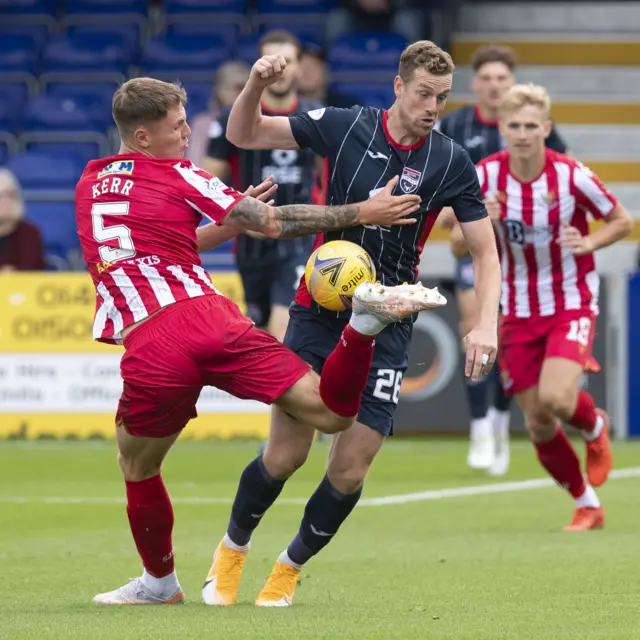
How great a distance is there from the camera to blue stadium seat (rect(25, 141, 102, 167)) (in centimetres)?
1700

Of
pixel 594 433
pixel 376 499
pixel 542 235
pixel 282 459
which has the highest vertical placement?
pixel 542 235

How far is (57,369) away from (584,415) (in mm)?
6299

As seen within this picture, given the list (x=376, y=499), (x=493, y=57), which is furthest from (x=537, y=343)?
(x=493, y=57)

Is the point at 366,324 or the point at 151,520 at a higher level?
the point at 366,324

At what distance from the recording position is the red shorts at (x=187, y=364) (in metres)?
5.74

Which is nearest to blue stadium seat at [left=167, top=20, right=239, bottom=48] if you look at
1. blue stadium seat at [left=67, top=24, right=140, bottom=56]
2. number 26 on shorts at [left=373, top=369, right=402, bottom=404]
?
blue stadium seat at [left=67, top=24, right=140, bottom=56]

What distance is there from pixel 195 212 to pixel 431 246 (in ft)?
36.6

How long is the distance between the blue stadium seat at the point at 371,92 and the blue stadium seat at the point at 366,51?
286mm

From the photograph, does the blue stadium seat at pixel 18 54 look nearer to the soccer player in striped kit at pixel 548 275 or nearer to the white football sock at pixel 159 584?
the soccer player in striped kit at pixel 548 275

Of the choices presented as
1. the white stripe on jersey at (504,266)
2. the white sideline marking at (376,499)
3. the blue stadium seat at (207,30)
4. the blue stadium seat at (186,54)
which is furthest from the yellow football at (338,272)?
the blue stadium seat at (207,30)

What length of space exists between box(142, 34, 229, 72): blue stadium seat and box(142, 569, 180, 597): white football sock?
12.6m

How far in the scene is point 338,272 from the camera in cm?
589

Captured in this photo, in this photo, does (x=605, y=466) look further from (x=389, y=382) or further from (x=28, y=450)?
(x=28, y=450)

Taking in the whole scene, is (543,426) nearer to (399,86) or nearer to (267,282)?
(399,86)
